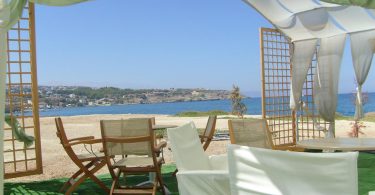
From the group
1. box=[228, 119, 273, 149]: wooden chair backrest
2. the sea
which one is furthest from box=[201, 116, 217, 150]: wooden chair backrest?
the sea

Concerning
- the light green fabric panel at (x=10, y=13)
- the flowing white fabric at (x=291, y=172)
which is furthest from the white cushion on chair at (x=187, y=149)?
the light green fabric panel at (x=10, y=13)

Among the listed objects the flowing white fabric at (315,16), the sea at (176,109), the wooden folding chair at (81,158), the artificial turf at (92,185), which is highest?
the flowing white fabric at (315,16)

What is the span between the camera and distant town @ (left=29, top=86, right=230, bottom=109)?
52.2 m

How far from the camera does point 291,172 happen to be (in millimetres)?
1702

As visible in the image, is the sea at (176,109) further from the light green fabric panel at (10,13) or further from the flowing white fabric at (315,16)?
the light green fabric panel at (10,13)

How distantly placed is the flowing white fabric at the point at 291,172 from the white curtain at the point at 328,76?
15.9ft

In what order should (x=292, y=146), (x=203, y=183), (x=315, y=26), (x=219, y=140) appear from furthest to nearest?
1. (x=219, y=140)
2. (x=292, y=146)
3. (x=315, y=26)
4. (x=203, y=183)

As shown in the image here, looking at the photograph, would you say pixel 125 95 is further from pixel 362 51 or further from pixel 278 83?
pixel 362 51

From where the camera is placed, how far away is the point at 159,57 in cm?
5603

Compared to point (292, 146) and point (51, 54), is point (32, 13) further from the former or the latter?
point (51, 54)

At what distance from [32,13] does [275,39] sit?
14.8 ft

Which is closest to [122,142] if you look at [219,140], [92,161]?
[92,161]

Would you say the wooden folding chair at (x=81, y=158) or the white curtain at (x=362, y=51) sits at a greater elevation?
the white curtain at (x=362, y=51)

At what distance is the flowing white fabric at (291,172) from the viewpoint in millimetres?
1593
